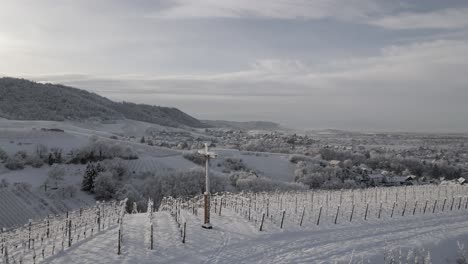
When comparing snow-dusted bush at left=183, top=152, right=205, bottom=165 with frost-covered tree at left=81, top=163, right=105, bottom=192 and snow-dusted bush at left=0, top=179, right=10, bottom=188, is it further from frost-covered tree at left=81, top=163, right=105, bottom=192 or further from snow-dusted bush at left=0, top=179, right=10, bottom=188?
snow-dusted bush at left=0, top=179, right=10, bottom=188

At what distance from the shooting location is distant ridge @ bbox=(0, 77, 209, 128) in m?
112

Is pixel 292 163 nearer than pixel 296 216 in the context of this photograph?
No

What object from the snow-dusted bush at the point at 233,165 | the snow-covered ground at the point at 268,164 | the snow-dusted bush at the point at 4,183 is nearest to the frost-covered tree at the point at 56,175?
the snow-dusted bush at the point at 4,183

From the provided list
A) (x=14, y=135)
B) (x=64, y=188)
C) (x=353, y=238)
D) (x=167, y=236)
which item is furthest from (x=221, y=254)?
(x=14, y=135)

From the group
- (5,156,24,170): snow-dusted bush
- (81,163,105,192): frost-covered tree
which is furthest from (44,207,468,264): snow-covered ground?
(5,156,24,170): snow-dusted bush

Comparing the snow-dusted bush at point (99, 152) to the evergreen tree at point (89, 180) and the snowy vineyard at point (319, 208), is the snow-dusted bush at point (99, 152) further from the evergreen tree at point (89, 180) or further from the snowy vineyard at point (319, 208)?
the snowy vineyard at point (319, 208)

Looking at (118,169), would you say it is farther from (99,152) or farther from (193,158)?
(193,158)

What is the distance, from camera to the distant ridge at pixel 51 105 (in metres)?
112

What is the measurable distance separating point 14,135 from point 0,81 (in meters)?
83.1

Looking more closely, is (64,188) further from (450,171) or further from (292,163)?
(450,171)

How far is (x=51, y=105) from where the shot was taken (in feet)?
400

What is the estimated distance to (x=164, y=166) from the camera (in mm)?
49281

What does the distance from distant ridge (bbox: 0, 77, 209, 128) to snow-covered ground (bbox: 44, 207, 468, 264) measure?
97.7m

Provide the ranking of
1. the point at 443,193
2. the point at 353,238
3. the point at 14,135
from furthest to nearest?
1. the point at 14,135
2. the point at 443,193
3. the point at 353,238
